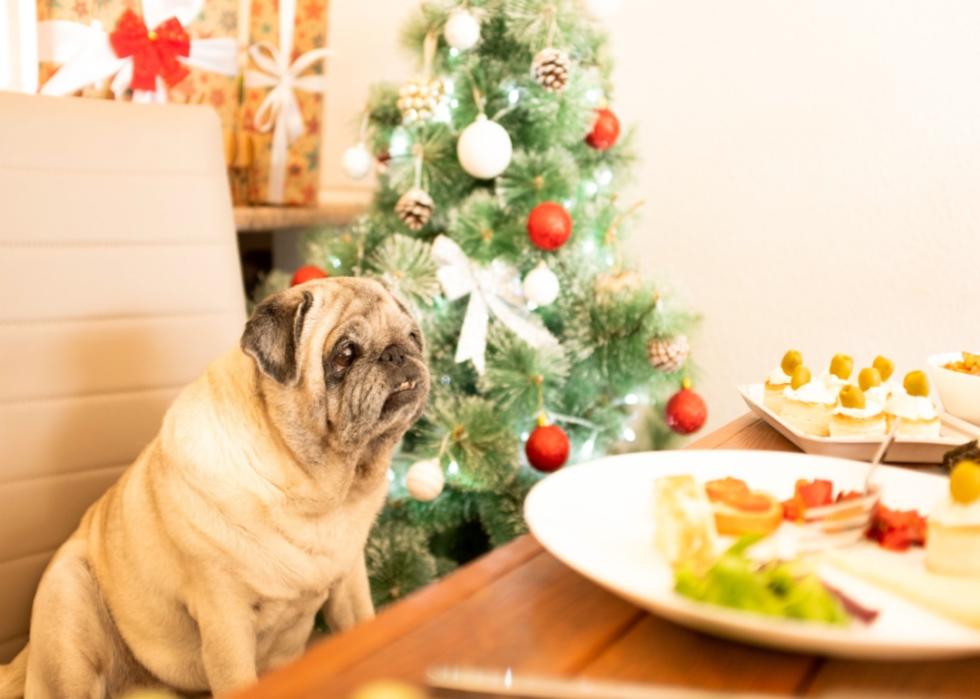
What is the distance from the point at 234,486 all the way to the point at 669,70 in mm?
Result: 1659

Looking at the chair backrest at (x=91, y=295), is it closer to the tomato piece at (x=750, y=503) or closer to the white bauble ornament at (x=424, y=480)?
the white bauble ornament at (x=424, y=480)

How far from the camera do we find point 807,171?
7.18ft

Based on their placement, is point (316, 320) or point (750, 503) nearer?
point (750, 503)

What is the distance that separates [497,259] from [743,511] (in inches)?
47.0

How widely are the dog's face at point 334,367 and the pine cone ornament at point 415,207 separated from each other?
0.53m

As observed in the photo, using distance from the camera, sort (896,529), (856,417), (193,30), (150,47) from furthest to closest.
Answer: (193,30) → (150,47) → (856,417) → (896,529)

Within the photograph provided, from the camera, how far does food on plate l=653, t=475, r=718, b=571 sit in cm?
65

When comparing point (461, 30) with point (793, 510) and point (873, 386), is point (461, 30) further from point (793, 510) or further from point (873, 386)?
point (793, 510)

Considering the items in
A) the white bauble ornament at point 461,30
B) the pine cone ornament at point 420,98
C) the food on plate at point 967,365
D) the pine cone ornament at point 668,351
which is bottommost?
the pine cone ornament at point 668,351

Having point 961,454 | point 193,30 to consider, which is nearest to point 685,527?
point 961,454

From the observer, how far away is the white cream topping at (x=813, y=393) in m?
1.10

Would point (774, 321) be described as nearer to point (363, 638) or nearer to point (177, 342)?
point (177, 342)

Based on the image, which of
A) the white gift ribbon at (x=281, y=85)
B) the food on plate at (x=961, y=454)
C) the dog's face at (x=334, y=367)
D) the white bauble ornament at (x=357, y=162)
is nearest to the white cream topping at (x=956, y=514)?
the food on plate at (x=961, y=454)

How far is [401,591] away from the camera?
185 centimetres
